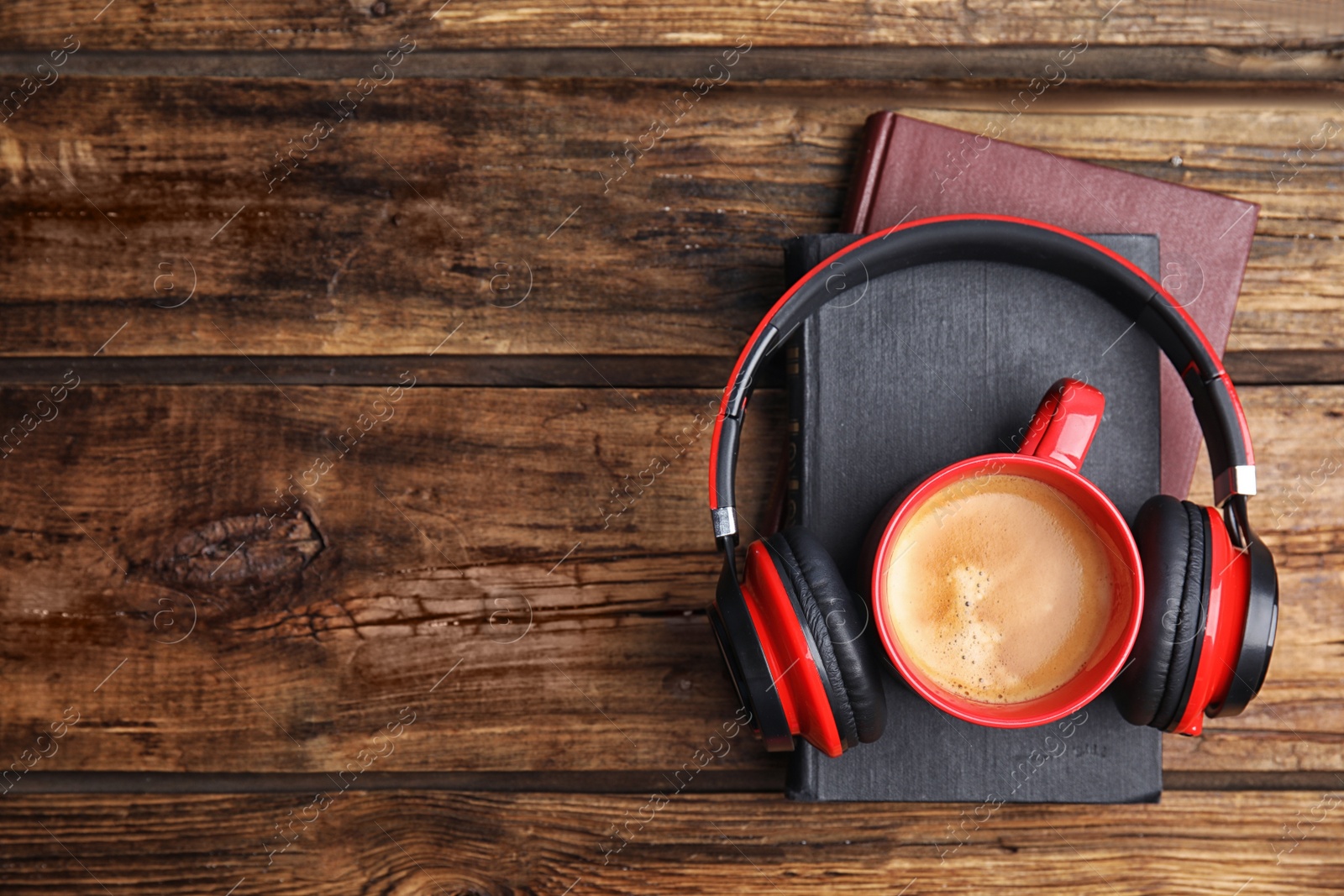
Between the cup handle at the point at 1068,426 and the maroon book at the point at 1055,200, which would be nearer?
the cup handle at the point at 1068,426

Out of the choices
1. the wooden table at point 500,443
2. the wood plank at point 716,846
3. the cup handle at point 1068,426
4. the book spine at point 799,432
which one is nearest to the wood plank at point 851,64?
the wooden table at point 500,443

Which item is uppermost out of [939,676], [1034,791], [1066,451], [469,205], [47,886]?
[469,205]

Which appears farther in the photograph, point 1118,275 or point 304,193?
point 304,193

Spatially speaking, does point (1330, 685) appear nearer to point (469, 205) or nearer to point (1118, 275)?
point (1118, 275)

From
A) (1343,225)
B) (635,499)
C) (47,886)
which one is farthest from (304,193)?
(1343,225)

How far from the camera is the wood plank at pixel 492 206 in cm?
71

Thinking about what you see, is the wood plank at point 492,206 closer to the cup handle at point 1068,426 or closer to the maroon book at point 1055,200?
the maroon book at point 1055,200

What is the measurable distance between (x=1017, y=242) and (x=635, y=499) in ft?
1.13

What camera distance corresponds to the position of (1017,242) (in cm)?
58

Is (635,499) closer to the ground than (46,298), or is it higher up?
closer to the ground

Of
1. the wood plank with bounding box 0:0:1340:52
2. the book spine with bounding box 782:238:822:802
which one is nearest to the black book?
the book spine with bounding box 782:238:822:802

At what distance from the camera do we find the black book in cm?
64

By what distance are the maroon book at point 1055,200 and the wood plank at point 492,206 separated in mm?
40

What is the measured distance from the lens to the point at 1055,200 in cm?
69
